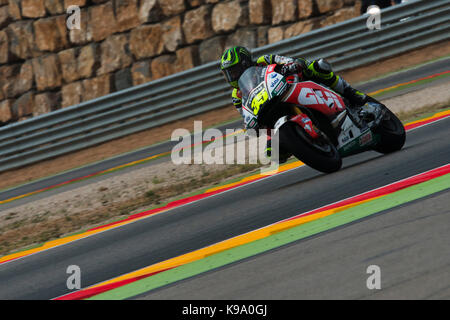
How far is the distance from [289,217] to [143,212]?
2.78 m

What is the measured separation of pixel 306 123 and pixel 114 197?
3.97 meters

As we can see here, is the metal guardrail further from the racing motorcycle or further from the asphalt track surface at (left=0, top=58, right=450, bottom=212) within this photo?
the racing motorcycle

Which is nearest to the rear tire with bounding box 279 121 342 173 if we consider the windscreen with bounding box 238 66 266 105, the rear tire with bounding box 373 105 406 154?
the windscreen with bounding box 238 66 266 105

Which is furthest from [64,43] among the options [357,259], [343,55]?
[357,259]

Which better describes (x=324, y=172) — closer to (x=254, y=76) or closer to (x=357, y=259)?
(x=254, y=76)

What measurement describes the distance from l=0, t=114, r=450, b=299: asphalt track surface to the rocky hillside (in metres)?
9.80

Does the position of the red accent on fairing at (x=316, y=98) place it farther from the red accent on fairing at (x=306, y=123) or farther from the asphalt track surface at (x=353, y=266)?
the asphalt track surface at (x=353, y=266)

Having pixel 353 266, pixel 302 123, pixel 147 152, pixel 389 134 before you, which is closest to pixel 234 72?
pixel 302 123

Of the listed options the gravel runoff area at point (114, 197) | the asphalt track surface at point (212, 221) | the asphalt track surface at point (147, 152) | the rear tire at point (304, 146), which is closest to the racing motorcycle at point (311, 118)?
the rear tire at point (304, 146)

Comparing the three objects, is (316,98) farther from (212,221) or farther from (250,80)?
(212,221)

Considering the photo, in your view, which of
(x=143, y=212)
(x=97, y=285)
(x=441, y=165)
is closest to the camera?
(x=97, y=285)

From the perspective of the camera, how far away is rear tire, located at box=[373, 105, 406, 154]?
7.49 metres
